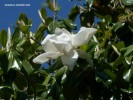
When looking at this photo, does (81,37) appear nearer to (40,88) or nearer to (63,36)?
(63,36)

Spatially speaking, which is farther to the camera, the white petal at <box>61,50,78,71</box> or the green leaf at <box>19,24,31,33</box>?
the green leaf at <box>19,24,31,33</box>

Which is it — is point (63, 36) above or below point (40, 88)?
above

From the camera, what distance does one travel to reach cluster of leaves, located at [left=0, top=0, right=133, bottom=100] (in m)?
1.73

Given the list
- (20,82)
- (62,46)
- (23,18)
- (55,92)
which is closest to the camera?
(62,46)

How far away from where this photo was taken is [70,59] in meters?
1.63

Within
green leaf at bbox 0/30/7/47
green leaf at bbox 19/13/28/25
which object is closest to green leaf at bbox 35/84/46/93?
green leaf at bbox 0/30/7/47

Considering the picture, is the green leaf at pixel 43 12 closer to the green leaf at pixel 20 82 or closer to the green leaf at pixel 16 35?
the green leaf at pixel 16 35

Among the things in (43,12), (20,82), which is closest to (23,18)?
(43,12)

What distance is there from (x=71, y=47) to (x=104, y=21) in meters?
0.59

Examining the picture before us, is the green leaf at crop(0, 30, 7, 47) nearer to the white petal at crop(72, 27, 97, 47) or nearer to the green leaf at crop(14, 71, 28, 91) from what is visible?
the green leaf at crop(14, 71, 28, 91)

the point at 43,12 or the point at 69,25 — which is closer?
the point at 69,25

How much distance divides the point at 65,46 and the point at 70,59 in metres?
0.04

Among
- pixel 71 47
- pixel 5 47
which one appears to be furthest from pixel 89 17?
pixel 71 47

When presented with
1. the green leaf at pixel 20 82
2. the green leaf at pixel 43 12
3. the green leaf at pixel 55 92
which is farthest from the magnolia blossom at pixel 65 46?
the green leaf at pixel 43 12
